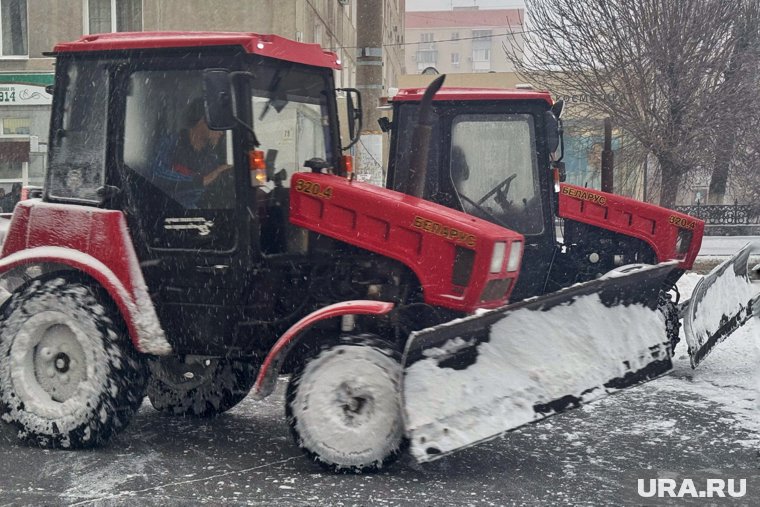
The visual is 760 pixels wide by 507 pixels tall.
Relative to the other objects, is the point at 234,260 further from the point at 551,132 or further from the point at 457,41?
the point at 457,41

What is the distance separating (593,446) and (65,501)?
2.91 metres

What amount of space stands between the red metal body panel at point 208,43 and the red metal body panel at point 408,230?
705 mm

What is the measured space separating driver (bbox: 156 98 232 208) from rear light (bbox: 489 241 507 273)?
149cm

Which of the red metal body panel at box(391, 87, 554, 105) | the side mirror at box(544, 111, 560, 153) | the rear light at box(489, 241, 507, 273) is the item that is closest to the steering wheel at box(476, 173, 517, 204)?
the side mirror at box(544, 111, 560, 153)

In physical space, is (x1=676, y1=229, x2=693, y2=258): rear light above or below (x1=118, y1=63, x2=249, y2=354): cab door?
below

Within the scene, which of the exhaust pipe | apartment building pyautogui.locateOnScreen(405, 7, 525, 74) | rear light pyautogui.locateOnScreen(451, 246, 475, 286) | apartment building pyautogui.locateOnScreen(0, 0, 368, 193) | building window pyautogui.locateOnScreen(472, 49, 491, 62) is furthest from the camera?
building window pyautogui.locateOnScreen(472, 49, 491, 62)

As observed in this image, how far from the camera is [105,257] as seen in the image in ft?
18.9

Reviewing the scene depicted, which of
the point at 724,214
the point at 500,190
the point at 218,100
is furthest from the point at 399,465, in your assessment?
the point at 724,214

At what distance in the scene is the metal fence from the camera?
24422 millimetres

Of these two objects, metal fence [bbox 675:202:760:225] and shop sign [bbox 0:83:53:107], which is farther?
metal fence [bbox 675:202:760:225]

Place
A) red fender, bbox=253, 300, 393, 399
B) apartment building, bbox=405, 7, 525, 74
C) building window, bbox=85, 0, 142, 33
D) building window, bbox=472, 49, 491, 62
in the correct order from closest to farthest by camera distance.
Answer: red fender, bbox=253, 300, 393, 399 < building window, bbox=85, 0, 142, 33 < apartment building, bbox=405, 7, 525, 74 < building window, bbox=472, 49, 491, 62

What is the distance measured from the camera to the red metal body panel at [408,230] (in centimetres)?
529

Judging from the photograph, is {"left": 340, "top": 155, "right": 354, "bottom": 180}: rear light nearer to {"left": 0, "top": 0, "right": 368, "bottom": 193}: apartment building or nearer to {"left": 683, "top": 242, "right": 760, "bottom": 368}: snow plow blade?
{"left": 683, "top": 242, "right": 760, "bottom": 368}: snow plow blade

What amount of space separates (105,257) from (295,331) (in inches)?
50.4
